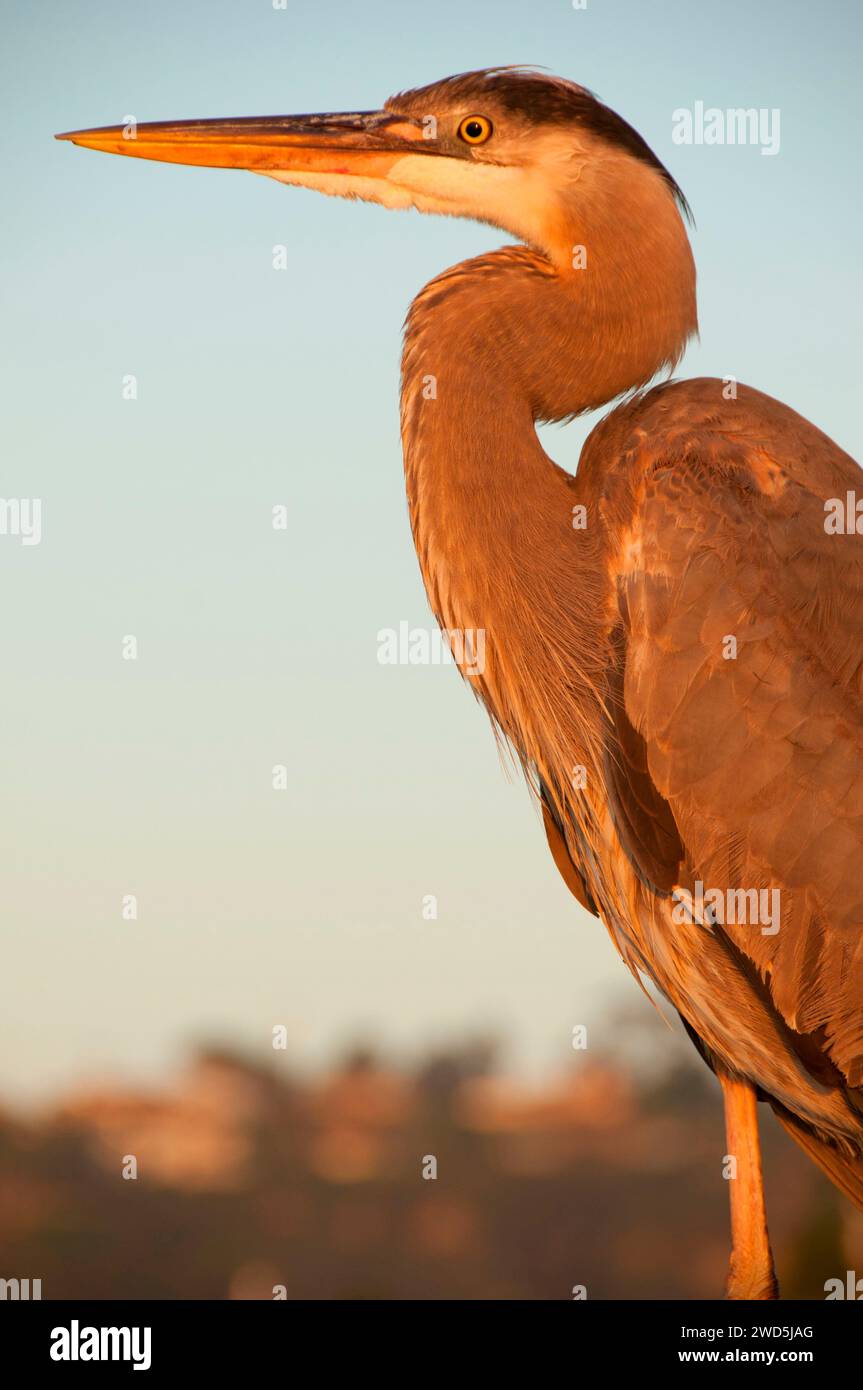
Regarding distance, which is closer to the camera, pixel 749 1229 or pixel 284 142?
A: pixel 749 1229

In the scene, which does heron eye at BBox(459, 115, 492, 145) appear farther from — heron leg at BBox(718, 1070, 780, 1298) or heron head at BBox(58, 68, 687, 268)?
heron leg at BBox(718, 1070, 780, 1298)

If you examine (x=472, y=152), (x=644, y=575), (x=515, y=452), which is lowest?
(x=644, y=575)

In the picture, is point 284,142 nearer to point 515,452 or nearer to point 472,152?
point 472,152

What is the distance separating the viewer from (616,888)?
2.53 meters

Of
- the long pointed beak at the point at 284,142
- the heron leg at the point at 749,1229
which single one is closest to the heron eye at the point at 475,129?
the long pointed beak at the point at 284,142

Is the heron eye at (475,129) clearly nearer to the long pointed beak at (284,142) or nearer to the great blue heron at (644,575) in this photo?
the great blue heron at (644,575)

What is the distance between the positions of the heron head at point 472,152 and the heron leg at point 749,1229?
175 centimetres

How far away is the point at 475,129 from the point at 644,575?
3.16 ft

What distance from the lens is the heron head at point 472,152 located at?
249 centimetres

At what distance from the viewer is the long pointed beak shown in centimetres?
265

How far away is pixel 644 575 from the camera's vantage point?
2.31m

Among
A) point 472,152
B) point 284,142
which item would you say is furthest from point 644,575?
point 284,142

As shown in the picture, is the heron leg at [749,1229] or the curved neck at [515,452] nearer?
the curved neck at [515,452]
